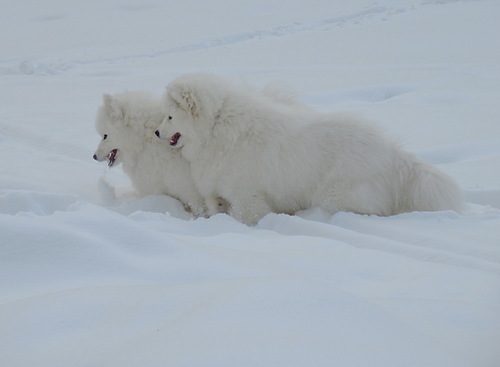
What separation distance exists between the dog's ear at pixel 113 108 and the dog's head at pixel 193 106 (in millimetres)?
524

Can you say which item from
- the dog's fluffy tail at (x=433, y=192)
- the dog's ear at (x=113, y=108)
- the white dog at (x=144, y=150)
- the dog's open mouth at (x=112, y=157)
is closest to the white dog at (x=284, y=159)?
the dog's fluffy tail at (x=433, y=192)

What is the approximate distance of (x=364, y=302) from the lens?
2.37m

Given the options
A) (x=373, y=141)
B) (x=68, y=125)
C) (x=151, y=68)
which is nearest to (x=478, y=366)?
(x=373, y=141)

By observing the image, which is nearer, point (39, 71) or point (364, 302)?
point (364, 302)

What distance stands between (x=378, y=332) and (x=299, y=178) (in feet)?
10.3

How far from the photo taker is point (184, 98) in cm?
540

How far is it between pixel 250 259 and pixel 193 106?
2.47 meters

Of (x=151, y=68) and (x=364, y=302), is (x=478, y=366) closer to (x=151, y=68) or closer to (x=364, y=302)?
(x=364, y=302)

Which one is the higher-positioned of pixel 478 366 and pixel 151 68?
pixel 478 366

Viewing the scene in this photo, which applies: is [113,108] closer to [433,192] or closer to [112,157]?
[112,157]

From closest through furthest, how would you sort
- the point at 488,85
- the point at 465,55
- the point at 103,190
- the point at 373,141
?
the point at 373,141, the point at 103,190, the point at 488,85, the point at 465,55

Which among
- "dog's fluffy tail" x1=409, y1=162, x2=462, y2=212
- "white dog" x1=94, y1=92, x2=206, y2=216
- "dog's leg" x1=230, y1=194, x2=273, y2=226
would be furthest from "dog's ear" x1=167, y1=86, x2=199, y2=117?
"dog's fluffy tail" x1=409, y1=162, x2=462, y2=212

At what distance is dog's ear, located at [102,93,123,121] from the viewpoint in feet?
19.2

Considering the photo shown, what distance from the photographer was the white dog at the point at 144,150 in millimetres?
5762
